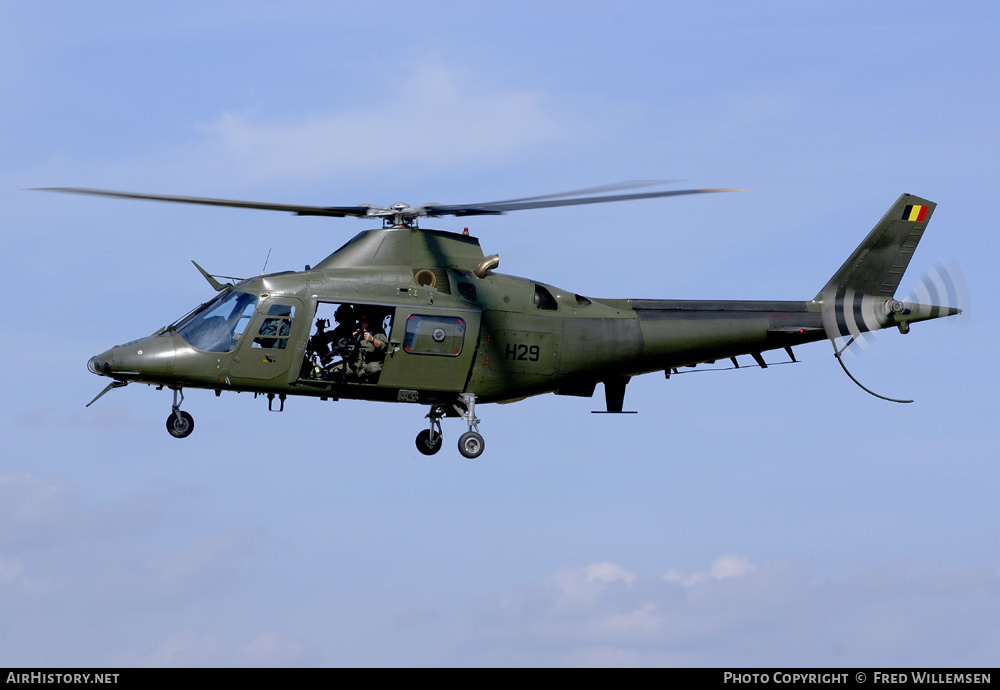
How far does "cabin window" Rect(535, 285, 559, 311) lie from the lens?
28.0 m

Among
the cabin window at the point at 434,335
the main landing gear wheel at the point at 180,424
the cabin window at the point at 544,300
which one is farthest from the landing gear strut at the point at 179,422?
the cabin window at the point at 544,300

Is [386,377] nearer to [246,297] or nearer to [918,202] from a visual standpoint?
[246,297]

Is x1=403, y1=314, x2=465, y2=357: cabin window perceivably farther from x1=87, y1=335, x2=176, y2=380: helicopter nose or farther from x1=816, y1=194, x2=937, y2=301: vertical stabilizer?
x1=816, y1=194, x2=937, y2=301: vertical stabilizer

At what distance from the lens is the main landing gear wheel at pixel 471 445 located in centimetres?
2689

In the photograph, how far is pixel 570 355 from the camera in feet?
92.2

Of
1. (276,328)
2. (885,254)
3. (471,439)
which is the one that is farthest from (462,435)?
(885,254)

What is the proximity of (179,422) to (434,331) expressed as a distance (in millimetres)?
4956

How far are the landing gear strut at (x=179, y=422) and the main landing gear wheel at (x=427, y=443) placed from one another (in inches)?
181

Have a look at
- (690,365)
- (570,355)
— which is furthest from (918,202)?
(570,355)

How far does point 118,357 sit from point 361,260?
4.84m

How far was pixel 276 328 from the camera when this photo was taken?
2633 centimetres

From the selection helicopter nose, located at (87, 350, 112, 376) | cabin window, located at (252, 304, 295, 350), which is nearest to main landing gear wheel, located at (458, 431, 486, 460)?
cabin window, located at (252, 304, 295, 350)

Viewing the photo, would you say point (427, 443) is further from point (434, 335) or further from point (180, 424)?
point (180, 424)

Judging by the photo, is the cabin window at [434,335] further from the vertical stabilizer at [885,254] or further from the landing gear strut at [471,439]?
the vertical stabilizer at [885,254]
